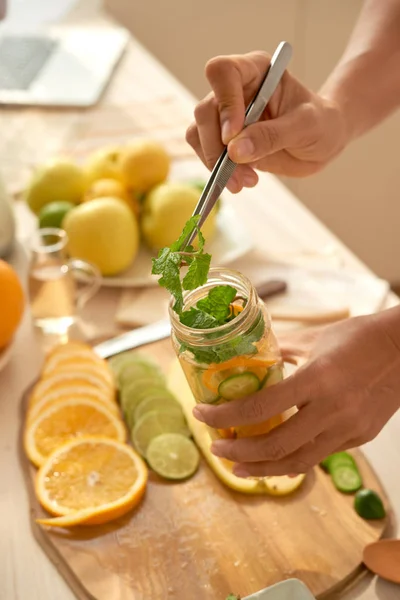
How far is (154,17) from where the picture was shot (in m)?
2.63

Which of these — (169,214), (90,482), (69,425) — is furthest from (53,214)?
(90,482)

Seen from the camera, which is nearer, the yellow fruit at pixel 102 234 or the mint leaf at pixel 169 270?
the mint leaf at pixel 169 270

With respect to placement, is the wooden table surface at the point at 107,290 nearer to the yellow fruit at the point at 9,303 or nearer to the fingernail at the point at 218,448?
the yellow fruit at the point at 9,303

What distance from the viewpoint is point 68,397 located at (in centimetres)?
111

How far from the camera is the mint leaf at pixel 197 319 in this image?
2.62 ft

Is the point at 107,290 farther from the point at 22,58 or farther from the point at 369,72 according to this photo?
the point at 22,58

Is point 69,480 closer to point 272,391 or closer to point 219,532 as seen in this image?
point 219,532

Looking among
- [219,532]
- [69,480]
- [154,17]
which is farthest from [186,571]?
[154,17]

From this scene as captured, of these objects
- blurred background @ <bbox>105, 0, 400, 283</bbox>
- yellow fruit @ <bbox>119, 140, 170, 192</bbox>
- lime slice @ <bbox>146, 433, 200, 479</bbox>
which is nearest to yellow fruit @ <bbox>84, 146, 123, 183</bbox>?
yellow fruit @ <bbox>119, 140, 170, 192</bbox>

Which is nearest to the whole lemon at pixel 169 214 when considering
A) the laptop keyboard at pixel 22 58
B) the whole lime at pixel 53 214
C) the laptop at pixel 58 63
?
the whole lime at pixel 53 214

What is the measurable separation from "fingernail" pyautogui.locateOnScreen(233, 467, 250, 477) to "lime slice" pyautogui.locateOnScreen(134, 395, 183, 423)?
0.21 meters

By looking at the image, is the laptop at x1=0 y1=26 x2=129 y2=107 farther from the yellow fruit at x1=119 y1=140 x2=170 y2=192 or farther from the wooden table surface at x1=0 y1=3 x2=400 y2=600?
the yellow fruit at x1=119 y1=140 x2=170 y2=192

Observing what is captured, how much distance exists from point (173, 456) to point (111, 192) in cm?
57

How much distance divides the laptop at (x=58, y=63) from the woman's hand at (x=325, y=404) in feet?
4.12
